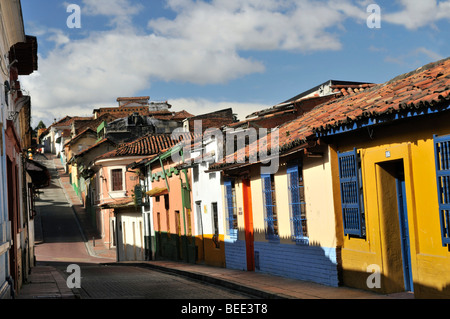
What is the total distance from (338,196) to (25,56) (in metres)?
7.94

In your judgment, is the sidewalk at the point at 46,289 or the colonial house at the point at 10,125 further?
the sidewalk at the point at 46,289

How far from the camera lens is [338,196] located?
38.3 feet

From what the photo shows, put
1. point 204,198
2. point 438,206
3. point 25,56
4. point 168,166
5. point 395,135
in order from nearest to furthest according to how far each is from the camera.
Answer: point 438,206 < point 395,135 < point 25,56 < point 204,198 < point 168,166

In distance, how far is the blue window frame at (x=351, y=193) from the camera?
10844 mm

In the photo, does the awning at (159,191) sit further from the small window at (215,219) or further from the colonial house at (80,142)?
the colonial house at (80,142)

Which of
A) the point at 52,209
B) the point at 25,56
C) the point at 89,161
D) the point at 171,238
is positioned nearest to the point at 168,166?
the point at 171,238

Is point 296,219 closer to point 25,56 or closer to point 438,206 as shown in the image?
point 438,206

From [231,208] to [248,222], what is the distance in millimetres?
1480

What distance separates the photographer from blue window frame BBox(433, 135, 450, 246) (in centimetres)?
845

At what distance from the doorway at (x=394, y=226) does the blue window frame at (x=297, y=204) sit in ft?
9.57

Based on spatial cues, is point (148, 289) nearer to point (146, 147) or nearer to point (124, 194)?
point (146, 147)

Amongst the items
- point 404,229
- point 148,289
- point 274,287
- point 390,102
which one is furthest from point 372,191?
point 148,289

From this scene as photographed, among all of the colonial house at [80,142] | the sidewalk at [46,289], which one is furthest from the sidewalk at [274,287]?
Answer: the colonial house at [80,142]
